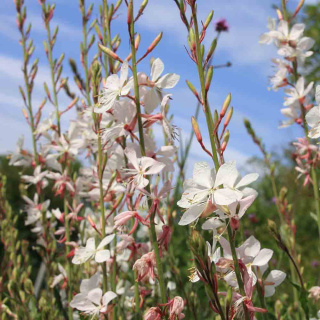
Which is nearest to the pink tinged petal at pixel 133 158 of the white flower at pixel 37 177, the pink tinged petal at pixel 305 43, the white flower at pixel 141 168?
the white flower at pixel 141 168

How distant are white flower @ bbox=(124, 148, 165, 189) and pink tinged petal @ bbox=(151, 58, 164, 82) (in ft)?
0.78

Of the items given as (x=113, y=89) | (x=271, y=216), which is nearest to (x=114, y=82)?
(x=113, y=89)

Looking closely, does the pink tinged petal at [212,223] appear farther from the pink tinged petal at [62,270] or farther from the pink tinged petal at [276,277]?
the pink tinged petal at [62,270]

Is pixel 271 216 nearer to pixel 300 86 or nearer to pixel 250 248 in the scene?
pixel 300 86

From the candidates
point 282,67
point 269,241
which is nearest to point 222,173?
point 282,67

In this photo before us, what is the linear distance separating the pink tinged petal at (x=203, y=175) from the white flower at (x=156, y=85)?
0.32 m

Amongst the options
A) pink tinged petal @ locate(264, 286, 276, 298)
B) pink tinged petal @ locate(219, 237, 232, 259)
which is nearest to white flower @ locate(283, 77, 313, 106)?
pink tinged petal @ locate(264, 286, 276, 298)

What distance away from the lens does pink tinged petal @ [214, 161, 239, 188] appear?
993 mm

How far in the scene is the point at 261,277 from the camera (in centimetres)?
117

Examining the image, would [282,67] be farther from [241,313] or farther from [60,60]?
[241,313]

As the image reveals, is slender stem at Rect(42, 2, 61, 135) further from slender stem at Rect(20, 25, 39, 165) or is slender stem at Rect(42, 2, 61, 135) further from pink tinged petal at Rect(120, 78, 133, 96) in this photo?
pink tinged petal at Rect(120, 78, 133, 96)

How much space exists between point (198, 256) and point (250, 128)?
199 cm

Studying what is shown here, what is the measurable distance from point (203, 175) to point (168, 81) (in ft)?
1.26

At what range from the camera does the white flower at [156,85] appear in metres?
1.29
